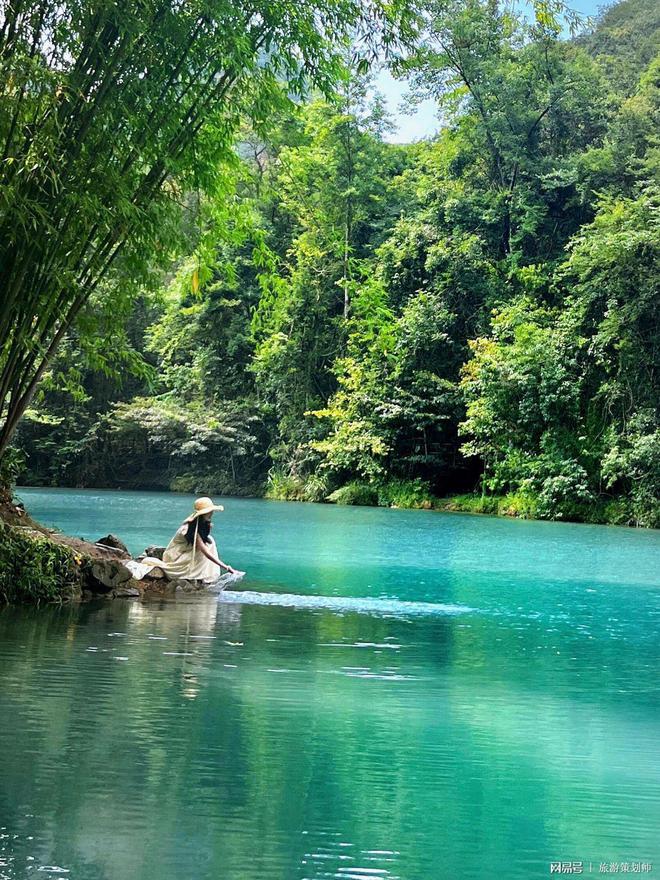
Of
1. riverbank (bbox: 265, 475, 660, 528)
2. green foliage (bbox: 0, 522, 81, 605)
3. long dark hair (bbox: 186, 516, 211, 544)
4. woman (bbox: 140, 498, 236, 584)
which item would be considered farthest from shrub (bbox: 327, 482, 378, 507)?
green foliage (bbox: 0, 522, 81, 605)

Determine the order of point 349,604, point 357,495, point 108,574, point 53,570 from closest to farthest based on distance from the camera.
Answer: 1. point 53,570
2. point 108,574
3. point 349,604
4. point 357,495

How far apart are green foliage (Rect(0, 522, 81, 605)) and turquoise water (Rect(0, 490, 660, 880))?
0.36 m

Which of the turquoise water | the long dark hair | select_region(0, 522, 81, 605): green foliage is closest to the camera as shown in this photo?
the turquoise water

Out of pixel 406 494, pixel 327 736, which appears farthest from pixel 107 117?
pixel 406 494

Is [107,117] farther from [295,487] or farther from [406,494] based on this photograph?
[295,487]

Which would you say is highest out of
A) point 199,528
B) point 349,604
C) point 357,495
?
point 357,495

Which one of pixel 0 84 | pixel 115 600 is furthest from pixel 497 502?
pixel 0 84

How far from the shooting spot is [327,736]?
17.9 feet

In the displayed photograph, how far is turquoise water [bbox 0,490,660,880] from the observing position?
3.84 meters

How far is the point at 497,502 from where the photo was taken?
30484 millimetres

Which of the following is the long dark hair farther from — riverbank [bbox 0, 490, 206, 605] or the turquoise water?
the turquoise water

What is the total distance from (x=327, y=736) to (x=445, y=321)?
27389 mm

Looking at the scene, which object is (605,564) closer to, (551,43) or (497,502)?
(497,502)

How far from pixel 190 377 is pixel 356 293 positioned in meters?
8.05
